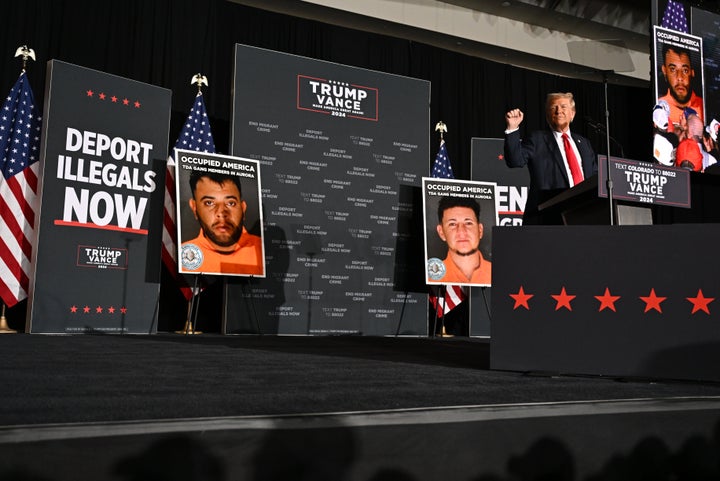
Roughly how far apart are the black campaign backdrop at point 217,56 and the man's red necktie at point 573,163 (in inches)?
49.1

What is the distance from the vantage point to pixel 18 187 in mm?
4992

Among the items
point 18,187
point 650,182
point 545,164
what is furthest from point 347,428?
point 545,164

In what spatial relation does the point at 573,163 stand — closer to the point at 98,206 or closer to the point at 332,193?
the point at 332,193

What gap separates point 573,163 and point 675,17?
1563 mm

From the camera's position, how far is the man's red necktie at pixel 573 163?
6.62 meters

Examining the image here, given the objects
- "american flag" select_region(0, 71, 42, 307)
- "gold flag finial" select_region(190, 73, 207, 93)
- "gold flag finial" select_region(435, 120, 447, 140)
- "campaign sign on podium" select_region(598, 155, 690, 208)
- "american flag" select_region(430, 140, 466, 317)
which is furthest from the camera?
"gold flag finial" select_region(435, 120, 447, 140)

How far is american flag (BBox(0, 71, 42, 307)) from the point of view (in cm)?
489

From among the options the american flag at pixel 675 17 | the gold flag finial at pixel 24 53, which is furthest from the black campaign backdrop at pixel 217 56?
the american flag at pixel 675 17

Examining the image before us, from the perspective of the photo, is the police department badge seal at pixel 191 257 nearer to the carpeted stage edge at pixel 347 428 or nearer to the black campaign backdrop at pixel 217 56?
the black campaign backdrop at pixel 217 56

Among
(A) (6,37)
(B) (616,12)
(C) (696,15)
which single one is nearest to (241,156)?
(A) (6,37)

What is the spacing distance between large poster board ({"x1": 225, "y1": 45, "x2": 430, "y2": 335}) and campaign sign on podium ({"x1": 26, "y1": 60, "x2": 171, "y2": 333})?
744 mm

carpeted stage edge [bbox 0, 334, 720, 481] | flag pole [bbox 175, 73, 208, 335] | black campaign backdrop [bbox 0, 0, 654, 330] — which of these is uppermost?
black campaign backdrop [bbox 0, 0, 654, 330]

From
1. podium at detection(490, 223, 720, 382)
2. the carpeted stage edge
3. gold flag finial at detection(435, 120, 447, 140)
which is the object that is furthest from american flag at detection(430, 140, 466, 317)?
the carpeted stage edge

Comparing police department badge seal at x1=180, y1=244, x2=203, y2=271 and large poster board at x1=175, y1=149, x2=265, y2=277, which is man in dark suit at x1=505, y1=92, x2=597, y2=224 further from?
police department badge seal at x1=180, y1=244, x2=203, y2=271
